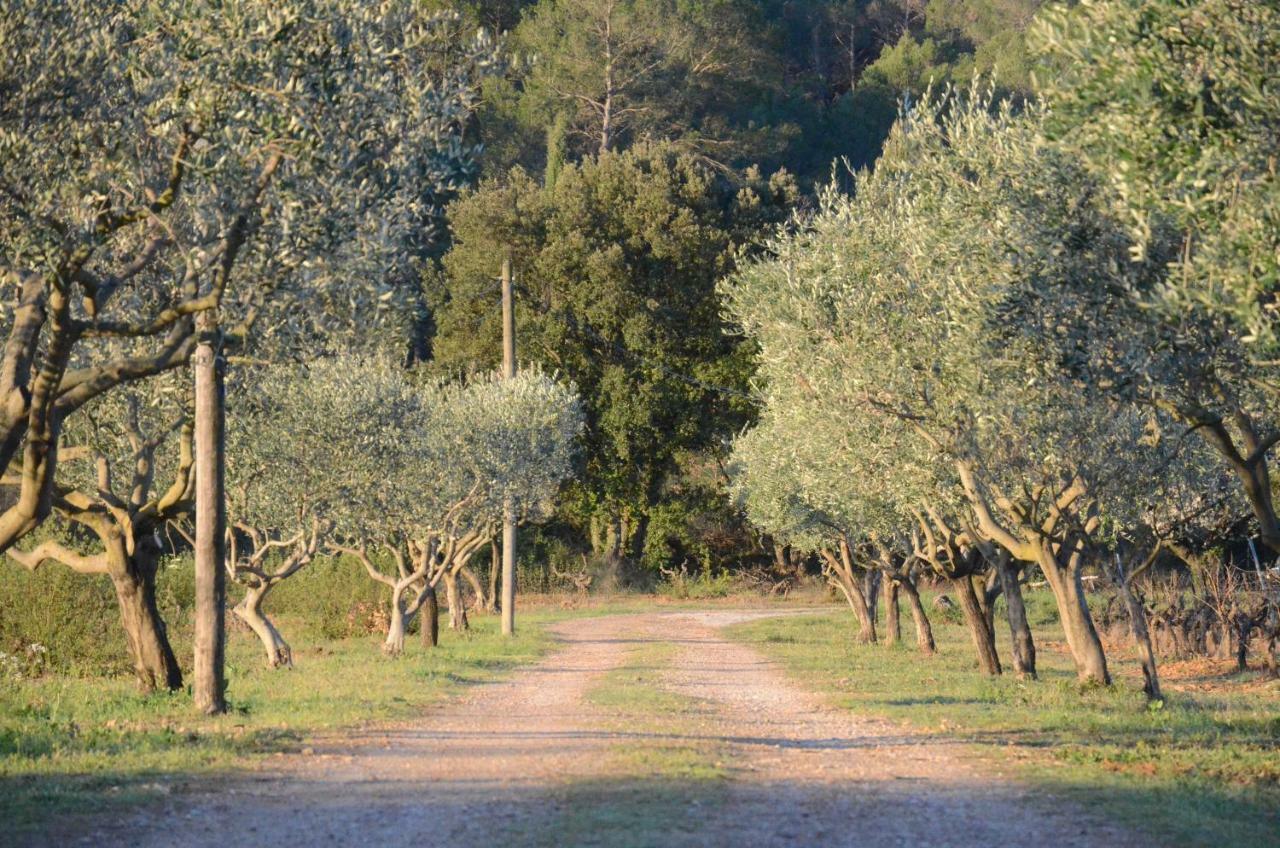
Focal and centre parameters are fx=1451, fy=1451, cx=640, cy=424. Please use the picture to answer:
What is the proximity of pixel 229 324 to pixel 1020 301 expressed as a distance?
27.9ft

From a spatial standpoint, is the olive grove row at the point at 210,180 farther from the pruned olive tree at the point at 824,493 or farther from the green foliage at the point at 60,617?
the green foliage at the point at 60,617

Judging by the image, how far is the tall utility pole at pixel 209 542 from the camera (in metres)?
19.0

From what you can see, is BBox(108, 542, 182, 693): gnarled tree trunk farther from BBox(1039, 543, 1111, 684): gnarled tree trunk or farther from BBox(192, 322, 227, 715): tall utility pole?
BBox(1039, 543, 1111, 684): gnarled tree trunk

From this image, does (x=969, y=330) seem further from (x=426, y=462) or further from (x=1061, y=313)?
(x=426, y=462)

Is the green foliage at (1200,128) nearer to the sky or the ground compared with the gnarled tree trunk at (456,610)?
nearer to the sky

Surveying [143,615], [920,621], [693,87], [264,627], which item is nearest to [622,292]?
[693,87]

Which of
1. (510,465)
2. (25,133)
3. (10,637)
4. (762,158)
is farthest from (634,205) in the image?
(25,133)

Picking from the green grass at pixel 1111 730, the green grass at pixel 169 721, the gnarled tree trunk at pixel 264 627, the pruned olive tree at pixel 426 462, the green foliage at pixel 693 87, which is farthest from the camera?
the green foliage at pixel 693 87

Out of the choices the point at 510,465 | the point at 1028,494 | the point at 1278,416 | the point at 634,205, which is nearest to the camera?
the point at 1278,416

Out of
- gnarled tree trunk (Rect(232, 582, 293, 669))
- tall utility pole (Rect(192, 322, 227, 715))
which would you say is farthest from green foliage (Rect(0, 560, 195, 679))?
tall utility pole (Rect(192, 322, 227, 715))

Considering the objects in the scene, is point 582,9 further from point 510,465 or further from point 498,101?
point 510,465

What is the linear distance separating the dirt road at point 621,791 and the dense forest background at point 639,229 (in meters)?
42.2

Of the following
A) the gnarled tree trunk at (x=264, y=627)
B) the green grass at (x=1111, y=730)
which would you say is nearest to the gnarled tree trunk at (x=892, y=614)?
the green grass at (x=1111, y=730)

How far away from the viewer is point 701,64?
258 ft
